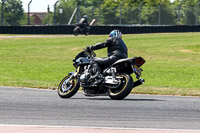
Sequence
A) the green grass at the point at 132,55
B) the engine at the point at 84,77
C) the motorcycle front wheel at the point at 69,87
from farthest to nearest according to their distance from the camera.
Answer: the green grass at the point at 132,55
the motorcycle front wheel at the point at 69,87
the engine at the point at 84,77

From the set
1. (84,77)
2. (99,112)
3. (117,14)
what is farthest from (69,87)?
(117,14)

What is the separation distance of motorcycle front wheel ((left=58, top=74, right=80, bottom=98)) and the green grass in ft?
8.70

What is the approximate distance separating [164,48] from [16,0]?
49.6 ft

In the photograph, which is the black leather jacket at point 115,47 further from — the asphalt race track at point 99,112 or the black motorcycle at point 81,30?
the black motorcycle at point 81,30

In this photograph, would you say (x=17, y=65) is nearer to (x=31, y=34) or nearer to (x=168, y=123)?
(x=168, y=123)

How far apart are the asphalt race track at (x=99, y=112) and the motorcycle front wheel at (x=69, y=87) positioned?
0.55ft

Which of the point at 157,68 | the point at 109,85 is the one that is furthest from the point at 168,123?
the point at 157,68

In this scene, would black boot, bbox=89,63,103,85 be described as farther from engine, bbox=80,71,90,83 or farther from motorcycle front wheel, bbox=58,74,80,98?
motorcycle front wheel, bbox=58,74,80,98

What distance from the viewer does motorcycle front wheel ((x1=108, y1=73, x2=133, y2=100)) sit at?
33.5ft

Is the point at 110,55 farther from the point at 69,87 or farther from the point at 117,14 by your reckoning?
the point at 117,14

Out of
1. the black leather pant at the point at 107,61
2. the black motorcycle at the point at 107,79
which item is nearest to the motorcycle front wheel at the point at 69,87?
the black motorcycle at the point at 107,79

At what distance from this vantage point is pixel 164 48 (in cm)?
3156

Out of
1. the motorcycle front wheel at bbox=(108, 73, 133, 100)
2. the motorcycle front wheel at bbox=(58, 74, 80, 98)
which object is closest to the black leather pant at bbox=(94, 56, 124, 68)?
the motorcycle front wheel at bbox=(108, 73, 133, 100)

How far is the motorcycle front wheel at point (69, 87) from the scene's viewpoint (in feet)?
36.4
